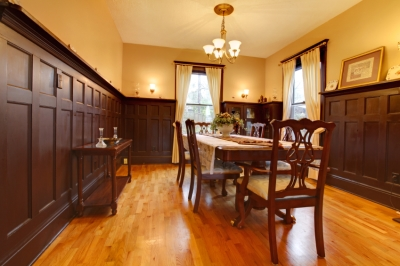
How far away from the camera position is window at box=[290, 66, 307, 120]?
14.4 ft

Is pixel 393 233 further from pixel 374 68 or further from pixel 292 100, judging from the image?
pixel 292 100

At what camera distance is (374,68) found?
9.26 feet

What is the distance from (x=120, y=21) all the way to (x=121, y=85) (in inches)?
58.0

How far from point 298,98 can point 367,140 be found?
1.93m

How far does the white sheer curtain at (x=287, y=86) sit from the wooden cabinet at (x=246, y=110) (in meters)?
0.81

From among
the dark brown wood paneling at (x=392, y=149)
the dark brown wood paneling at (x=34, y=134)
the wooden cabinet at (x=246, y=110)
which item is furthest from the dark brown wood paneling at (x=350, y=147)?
the dark brown wood paneling at (x=34, y=134)

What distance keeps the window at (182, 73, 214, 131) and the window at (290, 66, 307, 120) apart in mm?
1999

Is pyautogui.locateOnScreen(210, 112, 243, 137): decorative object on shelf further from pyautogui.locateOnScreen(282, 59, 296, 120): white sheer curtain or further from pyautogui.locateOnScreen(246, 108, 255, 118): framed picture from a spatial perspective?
pyautogui.locateOnScreen(246, 108, 255, 118): framed picture

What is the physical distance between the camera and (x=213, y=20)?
3.71m

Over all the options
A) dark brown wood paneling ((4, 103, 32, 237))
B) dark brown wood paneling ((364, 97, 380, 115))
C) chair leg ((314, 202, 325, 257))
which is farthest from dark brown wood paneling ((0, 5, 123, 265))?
dark brown wood paneling ((364, 97, 380, 115))

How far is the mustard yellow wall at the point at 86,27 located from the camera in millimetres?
1682

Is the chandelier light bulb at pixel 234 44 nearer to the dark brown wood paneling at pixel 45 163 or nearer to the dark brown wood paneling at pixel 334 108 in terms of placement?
the dark brown wood paneling at pixel 334 108

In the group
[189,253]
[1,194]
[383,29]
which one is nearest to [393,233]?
[189,253]

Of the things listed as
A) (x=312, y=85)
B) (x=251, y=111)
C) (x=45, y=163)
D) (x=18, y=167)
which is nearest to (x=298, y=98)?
(x=312, y=85)
